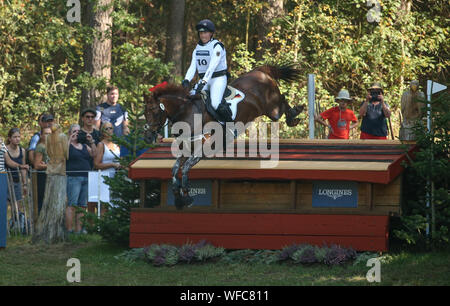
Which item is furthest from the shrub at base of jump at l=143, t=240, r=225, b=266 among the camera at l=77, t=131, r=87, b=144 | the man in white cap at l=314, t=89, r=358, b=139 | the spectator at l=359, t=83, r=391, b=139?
the man in white cap at l=314, t=89, r=358, b=139

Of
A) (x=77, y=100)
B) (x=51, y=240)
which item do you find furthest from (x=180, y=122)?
(x=77, y=100)

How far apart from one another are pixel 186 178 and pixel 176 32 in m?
14.2

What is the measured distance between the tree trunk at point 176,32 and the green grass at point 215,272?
13.7 m

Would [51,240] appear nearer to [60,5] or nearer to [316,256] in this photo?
[316,256]

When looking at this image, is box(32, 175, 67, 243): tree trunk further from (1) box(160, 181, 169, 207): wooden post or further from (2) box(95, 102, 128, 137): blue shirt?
(2) box(95, 102, 128, 137): blue shirt

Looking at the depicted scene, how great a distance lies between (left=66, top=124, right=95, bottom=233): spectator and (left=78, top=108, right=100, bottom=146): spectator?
71 mm

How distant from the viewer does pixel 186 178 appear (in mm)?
9359

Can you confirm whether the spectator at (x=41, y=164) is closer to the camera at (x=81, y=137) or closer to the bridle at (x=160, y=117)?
the camera at (x=81, y=137)

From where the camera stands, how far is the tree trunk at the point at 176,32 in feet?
75.3

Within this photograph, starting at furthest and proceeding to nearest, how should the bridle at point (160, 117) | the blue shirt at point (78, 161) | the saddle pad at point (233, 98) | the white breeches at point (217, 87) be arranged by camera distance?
the blue shirt at point (78, 161) < the saddle pad at point (233, 98) < the white breeches at point (217, 87) < the bridle at point (160, 117)

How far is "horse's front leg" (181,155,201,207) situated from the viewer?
368 inches

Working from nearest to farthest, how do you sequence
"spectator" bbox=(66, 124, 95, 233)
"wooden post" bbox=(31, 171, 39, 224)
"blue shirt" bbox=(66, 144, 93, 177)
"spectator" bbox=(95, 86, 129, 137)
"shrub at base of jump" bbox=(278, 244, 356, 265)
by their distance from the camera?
"shrub at base of jump" bbox=(278, 244, 356, 265)
"wooden post" bbox=(31, 171, 39, 224)
"spectator" bbox=(66, 124, 95, 233)
"blue shirt" bbox=(66, 144, 93, 177)
"spectator" bbox=(95, 86, 129, 137)

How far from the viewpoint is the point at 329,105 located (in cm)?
1800

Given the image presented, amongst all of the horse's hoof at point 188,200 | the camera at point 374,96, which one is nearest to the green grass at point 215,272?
the horse's hoof at point 188,200
